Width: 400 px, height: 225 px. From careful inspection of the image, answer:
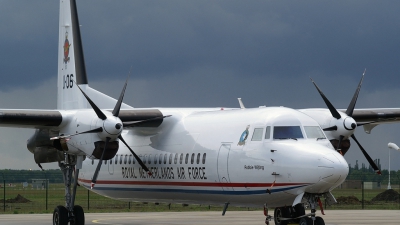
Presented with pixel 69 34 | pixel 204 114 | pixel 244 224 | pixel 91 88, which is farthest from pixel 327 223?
pixel 69 34

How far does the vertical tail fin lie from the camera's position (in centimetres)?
2764

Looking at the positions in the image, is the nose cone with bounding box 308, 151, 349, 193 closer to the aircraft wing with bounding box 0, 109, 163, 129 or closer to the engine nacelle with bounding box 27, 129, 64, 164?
the aircraft wing with bounding box 0, 109, 163, 129

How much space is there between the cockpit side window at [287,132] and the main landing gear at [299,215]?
1551 mm

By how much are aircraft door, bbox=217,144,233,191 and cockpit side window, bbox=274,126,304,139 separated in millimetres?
1525

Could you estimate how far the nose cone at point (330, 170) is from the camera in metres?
16.5

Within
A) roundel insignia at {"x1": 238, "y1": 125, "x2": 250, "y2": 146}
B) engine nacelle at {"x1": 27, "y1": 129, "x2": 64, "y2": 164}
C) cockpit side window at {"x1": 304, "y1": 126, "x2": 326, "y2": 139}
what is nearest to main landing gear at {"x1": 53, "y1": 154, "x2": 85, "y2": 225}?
engine nacelle at {"x1": 27, "y1": 129, "x2": 64, "y2": 164}

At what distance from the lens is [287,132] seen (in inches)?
717

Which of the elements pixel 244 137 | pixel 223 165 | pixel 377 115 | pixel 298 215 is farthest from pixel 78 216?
pixel 377 115

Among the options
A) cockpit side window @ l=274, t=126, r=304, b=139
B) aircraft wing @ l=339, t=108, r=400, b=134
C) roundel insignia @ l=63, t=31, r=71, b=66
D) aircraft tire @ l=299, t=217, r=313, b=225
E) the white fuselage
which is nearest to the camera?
the white fuselage

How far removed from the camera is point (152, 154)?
22.7 metres

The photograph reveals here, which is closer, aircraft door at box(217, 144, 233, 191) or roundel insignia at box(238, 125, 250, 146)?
roundel insignia at box(238, 125, 250, 146)

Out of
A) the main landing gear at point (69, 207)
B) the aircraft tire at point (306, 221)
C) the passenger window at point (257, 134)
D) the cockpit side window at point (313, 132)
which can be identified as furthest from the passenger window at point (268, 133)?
the main landing gear at point (69, 207)

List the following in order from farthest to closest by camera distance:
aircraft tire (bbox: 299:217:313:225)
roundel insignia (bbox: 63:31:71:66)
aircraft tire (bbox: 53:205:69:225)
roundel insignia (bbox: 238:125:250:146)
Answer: roundel insignia (bbox: 63:31:71:66)
aircraft tire (bbox: 53:205:69:225)
roundel insignia (bbox: 238:125:250:146)
aircraft tire (bbox: 299:217:313:225)

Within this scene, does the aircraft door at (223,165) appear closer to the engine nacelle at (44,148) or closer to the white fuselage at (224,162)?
the white fuselage at (224,162)
